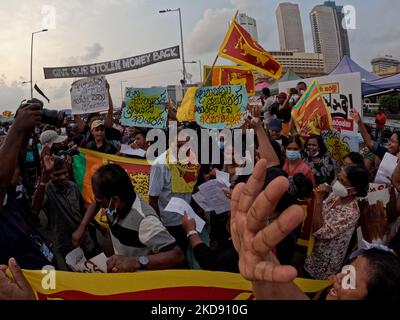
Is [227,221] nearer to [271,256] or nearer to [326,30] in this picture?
[271,256]

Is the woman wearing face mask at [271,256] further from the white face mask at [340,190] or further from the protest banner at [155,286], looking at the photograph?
the white face mask at [340,190]

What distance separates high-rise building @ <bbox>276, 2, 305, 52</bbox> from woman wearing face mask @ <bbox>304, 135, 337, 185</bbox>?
31.9 metres

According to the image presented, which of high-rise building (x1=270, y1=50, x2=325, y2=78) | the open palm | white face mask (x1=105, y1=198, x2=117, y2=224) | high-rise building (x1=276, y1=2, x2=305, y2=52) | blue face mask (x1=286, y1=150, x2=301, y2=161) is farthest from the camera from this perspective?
high-rise building (x1=270, y1=50, x2=325, y2=78)

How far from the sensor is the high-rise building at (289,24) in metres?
37.5

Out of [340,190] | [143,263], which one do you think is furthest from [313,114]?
[143,263]

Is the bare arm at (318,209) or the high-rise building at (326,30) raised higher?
the high-rise building at (326,30)

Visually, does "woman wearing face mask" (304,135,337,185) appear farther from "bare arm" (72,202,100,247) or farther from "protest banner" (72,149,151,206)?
"bare arm" (72,202,100,247)

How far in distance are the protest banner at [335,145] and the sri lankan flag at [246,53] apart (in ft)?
4.45

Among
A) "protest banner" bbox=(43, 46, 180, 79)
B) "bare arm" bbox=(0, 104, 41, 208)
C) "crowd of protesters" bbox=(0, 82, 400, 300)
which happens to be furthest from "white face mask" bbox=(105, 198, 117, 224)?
"protest banner" bbox=(43, 46, 180, 79)

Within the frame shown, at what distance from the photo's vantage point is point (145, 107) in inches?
219

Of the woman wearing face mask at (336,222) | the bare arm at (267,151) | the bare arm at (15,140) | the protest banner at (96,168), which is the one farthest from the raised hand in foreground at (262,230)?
the protest banner at (96,168)

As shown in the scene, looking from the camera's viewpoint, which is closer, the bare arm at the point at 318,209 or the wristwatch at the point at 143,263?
the wristwatch at the point at 143,263

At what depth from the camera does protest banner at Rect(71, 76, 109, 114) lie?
6008mm

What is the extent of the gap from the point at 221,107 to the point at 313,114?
49.4 inches
